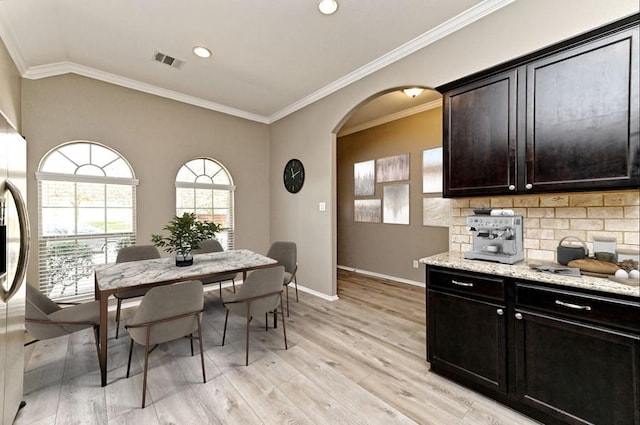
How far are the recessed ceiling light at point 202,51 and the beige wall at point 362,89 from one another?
1.62 m

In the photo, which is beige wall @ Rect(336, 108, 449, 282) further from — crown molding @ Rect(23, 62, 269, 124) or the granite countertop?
the granite countertop

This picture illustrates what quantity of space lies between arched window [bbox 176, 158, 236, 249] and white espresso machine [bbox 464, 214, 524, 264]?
367 cm

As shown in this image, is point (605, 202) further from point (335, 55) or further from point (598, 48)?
point (335, 55)

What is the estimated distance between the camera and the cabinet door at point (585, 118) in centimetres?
147

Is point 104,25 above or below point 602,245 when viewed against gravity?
above

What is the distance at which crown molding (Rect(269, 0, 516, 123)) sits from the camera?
7.15ft

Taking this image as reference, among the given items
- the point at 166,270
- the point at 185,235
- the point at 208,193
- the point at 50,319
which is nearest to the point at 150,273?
the point at 166,270

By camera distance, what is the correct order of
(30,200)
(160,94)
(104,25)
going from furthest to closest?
(160,94)
(30,200)
(104,25)

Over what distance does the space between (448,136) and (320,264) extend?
8.32 ft

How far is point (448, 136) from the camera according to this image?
87.2 inches

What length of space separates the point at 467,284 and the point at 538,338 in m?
0.47

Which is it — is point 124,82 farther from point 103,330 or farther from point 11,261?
point 103,330

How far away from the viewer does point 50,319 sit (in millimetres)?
1916

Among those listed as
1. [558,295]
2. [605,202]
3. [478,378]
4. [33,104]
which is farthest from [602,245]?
[33,104]
